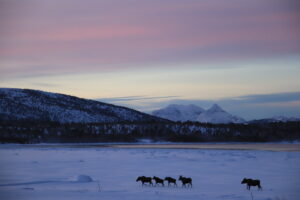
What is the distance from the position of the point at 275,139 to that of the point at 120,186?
10703cm

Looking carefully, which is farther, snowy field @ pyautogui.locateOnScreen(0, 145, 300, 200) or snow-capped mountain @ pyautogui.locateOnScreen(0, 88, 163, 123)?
snow-capped mountain @ pyautogui.locateOnScreen(0, 88, 163, 123)

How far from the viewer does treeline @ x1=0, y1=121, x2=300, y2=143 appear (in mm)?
122062

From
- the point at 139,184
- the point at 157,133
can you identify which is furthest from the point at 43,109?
the point at 139,184

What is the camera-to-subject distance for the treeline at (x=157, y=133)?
400ft

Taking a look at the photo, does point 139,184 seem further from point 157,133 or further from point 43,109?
point 43,109

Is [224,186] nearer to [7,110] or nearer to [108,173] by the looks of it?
[108,173]

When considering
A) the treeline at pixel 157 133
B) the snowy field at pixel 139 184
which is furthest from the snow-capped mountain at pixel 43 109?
the snowy field at pixel 139 184

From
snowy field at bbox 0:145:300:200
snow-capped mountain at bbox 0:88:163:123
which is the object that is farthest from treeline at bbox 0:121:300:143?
snowy field at bbox 0:145:300:200

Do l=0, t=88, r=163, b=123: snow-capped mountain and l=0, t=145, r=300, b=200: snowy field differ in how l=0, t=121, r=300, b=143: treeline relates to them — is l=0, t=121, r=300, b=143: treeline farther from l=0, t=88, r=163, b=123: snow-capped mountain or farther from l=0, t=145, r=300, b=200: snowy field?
l=0, t=145, r=300, b=200: snowy field

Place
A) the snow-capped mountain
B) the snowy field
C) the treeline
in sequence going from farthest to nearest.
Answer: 1. the snow-capped mountain
2. the treeline
3. the snowy field

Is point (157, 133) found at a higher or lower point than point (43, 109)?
lower

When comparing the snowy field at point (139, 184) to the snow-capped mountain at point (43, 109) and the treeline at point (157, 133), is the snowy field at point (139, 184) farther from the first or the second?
the snow-capped mountain at point (43, 109)

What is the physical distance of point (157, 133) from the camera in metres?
135

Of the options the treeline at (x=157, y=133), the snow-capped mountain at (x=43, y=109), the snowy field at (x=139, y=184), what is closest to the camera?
the snowy field at (x=139, y=184)
